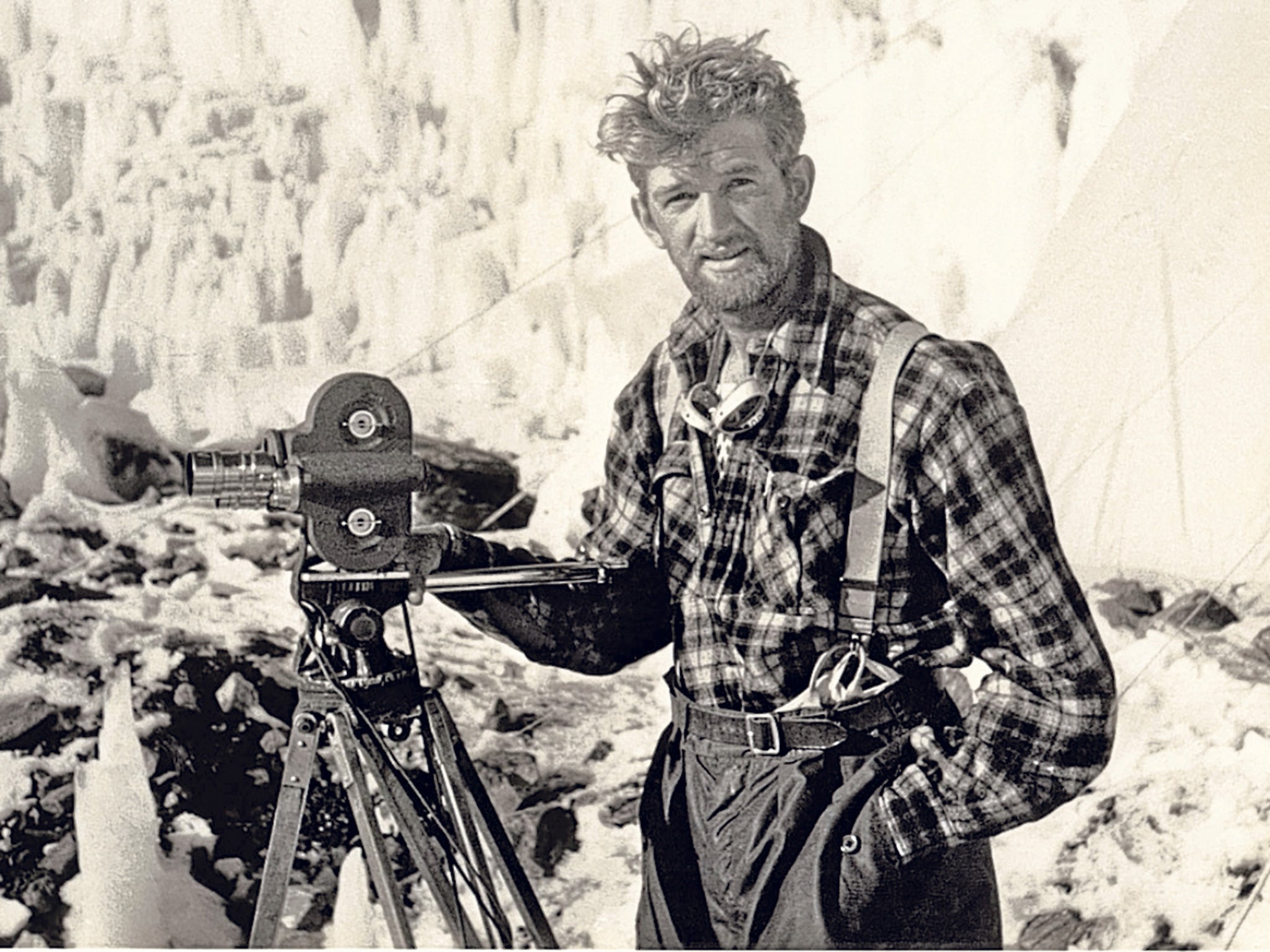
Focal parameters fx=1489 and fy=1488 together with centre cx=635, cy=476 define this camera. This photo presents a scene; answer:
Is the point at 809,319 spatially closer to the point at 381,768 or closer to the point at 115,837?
the point at 381,768

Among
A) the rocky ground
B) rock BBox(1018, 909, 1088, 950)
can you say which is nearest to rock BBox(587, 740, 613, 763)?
the rocky ground

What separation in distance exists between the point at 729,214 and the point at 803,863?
3.02 ft

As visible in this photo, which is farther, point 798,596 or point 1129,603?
point 1129,603

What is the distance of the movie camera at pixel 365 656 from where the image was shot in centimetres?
192

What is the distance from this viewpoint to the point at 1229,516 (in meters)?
2.40

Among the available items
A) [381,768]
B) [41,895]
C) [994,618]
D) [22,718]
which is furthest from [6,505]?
[994,618]

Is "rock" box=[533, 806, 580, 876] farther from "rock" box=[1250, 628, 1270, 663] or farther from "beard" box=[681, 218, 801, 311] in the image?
"rock" box=[1250, 628, 1270, 663]

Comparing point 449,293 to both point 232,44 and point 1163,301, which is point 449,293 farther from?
point 1163,301

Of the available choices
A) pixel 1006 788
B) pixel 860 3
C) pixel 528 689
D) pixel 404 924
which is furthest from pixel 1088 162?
pixel 404 924

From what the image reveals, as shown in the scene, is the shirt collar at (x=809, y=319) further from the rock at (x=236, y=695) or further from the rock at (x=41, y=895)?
the rock at (x=41, y=895)

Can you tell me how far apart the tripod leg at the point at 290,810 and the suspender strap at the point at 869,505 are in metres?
0.73

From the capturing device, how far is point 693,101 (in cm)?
213

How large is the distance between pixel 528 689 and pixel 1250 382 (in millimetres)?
1255

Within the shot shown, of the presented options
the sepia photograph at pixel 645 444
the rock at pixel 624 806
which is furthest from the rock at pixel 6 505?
the rock at pixel 624 806
